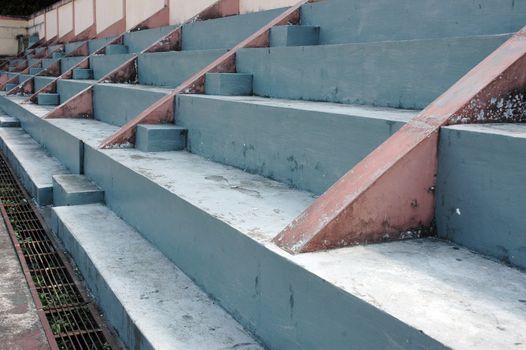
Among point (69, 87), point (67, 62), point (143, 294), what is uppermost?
point (67, 62)

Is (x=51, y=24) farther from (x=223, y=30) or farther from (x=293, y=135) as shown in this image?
(x=293, y=135)

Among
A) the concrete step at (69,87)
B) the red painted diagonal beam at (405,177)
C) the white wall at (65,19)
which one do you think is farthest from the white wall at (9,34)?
the red painted diagonal beam at (405,177)

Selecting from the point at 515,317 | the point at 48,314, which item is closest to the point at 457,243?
the point at 515,317

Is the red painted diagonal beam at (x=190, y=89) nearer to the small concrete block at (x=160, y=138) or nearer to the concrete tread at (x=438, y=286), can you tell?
the small concrete block at (x=160, y=138)

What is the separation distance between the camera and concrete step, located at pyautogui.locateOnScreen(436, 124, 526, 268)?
1731mm

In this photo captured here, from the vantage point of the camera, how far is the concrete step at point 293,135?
2.47 meters

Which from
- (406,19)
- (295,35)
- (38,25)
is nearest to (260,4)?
(295,35)

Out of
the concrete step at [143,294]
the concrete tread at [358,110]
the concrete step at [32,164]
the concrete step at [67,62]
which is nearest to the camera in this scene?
the concrete step at [143,294]

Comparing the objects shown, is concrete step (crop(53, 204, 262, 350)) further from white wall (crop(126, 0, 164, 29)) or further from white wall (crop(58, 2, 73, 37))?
white wall (crop(58, 2, 73, 37))

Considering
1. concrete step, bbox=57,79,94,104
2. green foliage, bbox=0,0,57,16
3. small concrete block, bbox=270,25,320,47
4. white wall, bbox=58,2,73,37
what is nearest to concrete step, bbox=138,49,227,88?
small concrete block, bbox=270,25,320,47

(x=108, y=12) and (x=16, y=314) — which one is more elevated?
(x=108, y=12)

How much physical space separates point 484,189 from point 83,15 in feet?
40.5

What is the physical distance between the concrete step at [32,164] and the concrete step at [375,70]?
2.03 meters

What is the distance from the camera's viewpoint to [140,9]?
30.9ft
